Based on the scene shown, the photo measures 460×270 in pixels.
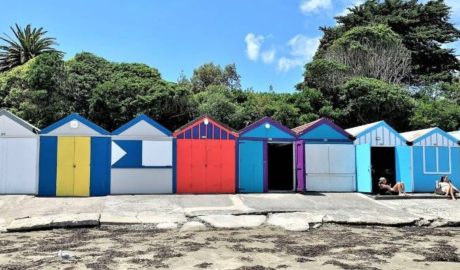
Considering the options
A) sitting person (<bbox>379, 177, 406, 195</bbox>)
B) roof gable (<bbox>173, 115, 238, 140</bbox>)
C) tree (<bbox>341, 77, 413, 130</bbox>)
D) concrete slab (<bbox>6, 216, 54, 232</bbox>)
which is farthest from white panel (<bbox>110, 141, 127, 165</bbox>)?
tree (<bbox>341, 77, 413, 130</bbox>)

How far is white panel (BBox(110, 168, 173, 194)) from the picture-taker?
1595 cm

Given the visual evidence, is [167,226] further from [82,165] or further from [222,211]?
[82,165]

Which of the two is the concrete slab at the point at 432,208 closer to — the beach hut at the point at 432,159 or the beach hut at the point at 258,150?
the beach hut at the point at 432,159

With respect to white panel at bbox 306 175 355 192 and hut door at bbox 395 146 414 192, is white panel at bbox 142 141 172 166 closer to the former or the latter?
white panel at bbox 306 175 355 192

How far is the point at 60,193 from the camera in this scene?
15508 millimetres

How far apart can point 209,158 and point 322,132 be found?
4500mm

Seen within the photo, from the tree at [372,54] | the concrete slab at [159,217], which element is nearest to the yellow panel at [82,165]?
the concrete slab at [159,217]

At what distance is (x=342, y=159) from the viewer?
17.6 metres

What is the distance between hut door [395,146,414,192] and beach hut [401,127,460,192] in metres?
0.12

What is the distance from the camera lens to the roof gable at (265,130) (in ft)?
56.0

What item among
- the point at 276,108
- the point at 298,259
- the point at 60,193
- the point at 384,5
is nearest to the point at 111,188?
the point at 60,193

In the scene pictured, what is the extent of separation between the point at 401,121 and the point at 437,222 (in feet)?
60.3

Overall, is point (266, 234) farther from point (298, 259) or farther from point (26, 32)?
point (26, 32)

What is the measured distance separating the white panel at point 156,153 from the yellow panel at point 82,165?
189 cm
